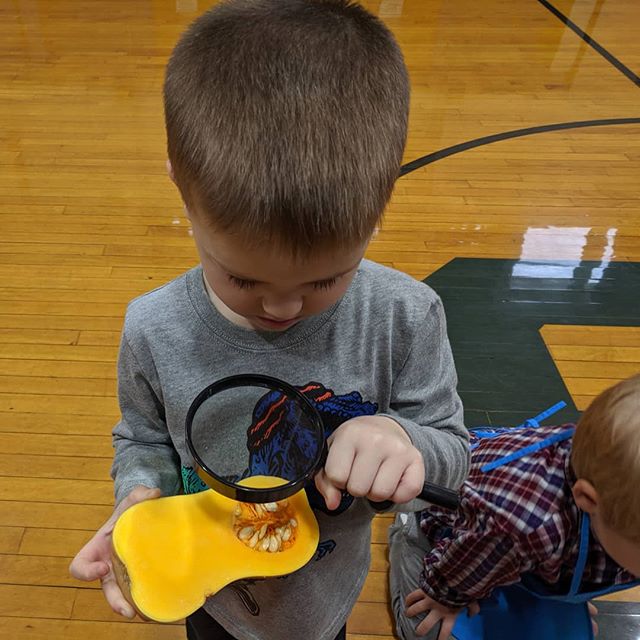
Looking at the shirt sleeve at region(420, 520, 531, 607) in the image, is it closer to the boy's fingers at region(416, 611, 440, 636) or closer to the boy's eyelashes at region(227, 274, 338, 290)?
the boy's fingers at region(416, 611, 440, 636)

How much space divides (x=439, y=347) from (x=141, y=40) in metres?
4.04

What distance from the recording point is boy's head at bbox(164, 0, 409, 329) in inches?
20.7

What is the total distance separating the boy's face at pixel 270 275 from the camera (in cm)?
58

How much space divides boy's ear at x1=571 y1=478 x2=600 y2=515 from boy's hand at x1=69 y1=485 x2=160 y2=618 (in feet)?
2.09

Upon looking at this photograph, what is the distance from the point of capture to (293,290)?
2.01 ft

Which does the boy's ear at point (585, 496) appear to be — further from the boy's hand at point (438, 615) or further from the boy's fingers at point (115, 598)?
the boy's fingers at point (115, 598)

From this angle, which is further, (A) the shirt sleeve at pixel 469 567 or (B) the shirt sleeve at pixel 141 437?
(A) the shirt sleeve at pixel 469 567

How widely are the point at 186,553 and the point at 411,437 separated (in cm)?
29

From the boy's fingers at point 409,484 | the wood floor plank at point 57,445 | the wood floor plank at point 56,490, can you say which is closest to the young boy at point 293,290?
the boy's fingers at point 409,484

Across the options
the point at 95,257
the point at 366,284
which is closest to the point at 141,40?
the point at 95,257

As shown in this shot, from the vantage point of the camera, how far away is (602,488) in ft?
3.00

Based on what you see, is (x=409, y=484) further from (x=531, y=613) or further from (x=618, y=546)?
(x=531, y=613)

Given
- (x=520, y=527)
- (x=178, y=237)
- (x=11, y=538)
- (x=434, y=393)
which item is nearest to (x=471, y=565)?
(x=520, y=527)

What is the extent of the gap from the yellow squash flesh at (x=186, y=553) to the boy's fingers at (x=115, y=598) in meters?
0.02
